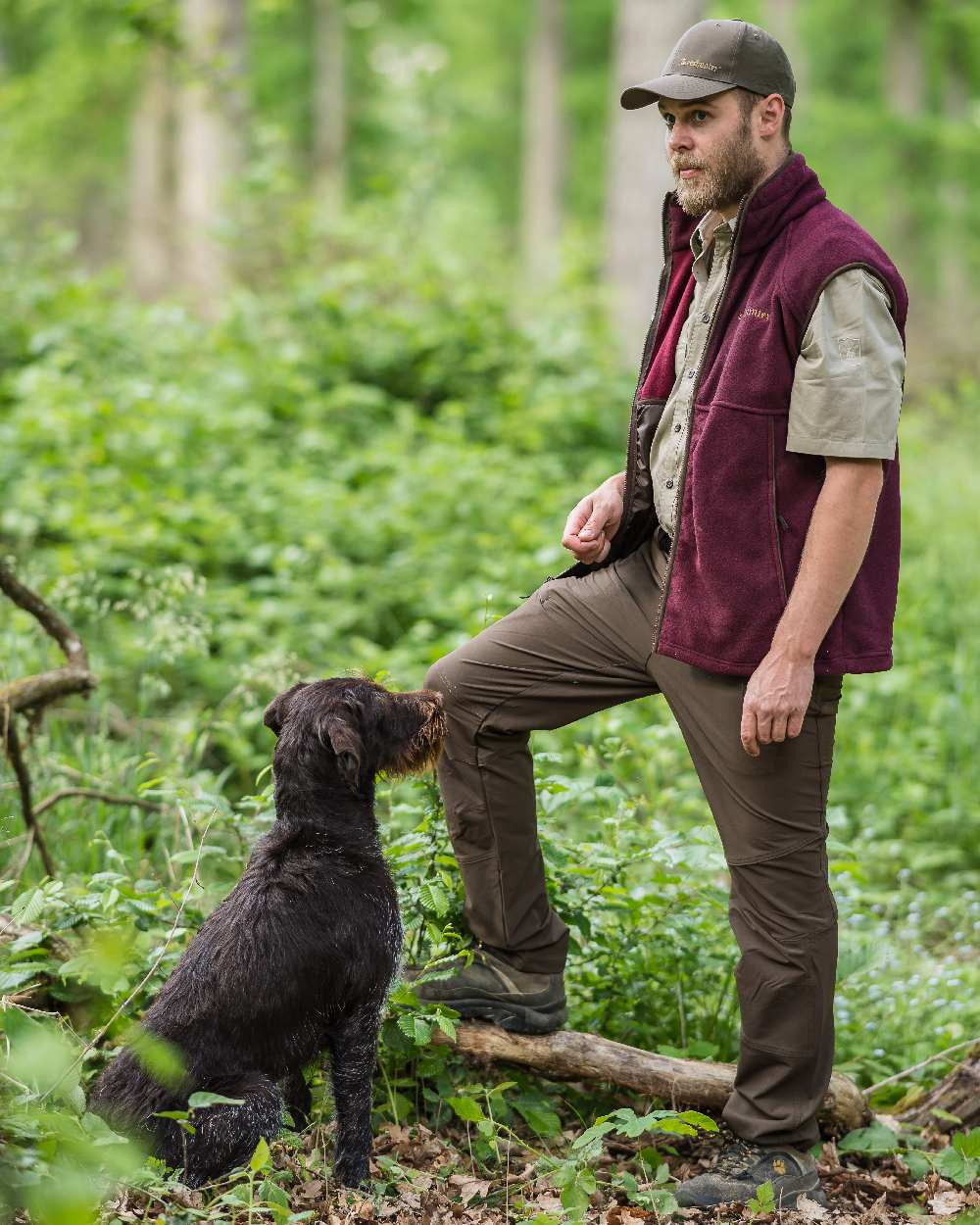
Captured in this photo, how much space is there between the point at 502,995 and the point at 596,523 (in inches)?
58.3

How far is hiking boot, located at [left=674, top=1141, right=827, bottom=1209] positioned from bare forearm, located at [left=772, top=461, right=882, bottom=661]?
1.46m

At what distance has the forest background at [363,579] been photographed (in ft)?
13.4

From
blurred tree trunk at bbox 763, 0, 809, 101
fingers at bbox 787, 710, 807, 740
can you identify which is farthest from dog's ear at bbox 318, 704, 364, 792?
blurred tree trunk at bbox 763, 0, 809, 101

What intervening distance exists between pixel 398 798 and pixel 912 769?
117 inches

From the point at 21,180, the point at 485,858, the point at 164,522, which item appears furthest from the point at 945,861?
the point at 21,180

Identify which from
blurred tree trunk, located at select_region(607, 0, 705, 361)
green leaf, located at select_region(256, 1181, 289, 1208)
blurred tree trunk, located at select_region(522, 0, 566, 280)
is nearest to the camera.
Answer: green leaf, located at select_region(256, 1181, 289, 1208)

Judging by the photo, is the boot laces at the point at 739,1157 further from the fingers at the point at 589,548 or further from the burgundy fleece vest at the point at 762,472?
the fingers at the point at 589,548

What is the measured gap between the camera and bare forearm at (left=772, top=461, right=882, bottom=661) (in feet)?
10.6

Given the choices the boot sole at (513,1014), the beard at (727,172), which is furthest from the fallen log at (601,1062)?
the beard at (727,172)

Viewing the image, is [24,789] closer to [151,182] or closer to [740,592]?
[740,592]

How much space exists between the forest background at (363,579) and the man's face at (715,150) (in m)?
1.89

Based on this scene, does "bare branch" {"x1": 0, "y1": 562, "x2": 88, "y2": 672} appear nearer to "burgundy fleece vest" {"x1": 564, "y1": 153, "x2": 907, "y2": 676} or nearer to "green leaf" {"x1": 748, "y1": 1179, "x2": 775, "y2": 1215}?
"burgundy fleece vest" {"x1": 564, "y1": 153, "x2": 907, "y2": 676}

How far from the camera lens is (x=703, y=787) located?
366 cm

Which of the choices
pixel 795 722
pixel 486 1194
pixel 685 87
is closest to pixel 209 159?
pixel 685 87
